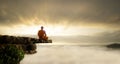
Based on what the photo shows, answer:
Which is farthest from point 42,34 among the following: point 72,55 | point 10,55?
point 10,55

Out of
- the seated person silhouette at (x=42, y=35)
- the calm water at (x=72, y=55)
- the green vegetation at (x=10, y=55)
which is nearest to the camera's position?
the green vegetation at (x=10, y=55)

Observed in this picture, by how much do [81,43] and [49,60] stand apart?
2.22 metres

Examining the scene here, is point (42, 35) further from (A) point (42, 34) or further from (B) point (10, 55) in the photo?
(B) point (10, 55)

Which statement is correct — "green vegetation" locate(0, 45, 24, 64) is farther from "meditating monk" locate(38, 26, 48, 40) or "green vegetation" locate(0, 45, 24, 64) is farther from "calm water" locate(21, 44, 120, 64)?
"meditating monk" locate(38, 26, 48, 40)

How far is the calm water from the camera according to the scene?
987 centimetres

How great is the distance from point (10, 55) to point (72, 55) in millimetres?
2580

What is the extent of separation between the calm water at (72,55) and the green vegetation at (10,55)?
76 centimetres

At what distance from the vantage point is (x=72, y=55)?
10.5 metres

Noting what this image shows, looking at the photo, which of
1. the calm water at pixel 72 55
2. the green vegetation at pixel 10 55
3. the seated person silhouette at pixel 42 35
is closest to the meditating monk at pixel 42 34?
the seated person silhouette at pixel 42 35

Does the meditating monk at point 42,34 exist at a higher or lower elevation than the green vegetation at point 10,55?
higher

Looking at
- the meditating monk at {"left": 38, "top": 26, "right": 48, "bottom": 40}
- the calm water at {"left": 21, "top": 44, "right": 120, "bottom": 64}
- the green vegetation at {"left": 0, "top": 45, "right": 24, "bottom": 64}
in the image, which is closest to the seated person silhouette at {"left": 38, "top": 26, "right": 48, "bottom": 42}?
the meditating monk at {"left": 38, "top": 26, "right": 48, "bottom": 40}

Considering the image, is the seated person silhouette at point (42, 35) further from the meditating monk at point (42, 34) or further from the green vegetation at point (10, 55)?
the green vegetation at point (10, 55)

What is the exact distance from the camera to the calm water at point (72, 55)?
32.4 ft

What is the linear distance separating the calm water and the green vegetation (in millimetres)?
756
